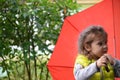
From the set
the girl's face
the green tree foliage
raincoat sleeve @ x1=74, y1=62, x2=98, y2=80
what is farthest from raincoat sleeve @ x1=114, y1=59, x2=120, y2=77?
the green tree foliage

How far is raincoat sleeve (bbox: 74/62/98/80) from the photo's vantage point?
7.28ft

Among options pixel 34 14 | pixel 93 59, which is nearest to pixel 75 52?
pixel 93 59

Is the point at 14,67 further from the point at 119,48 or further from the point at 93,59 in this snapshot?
the point at 93,59

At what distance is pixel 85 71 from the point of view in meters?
2.27

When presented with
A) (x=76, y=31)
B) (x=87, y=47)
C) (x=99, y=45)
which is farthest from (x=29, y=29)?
(x=99, y=45)

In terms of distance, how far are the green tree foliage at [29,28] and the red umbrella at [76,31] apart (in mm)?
967

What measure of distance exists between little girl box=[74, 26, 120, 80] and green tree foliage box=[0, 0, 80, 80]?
168 centimetres

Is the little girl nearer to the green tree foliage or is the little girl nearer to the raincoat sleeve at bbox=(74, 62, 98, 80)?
the raincoat sleeve at bbox=(74, 62, 98, 80)

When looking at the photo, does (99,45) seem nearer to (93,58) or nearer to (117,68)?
(93,58)

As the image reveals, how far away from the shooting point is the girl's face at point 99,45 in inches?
92.1

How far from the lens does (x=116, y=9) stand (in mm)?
3098

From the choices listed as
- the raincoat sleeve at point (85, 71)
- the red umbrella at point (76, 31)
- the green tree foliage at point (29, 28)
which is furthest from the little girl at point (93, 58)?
the green tree foliage at point (29, 28)

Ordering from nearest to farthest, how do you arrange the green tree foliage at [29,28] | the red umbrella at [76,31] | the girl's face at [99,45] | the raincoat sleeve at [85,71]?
1. the raincoat sleeve at [85,71]
2. the girl's face at [99,45]
3. the red umbrella at [76,31]
4. the green tree foliage at [29,28]

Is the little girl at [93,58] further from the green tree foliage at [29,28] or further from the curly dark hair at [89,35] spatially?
the green tree foliage at [29,28]
